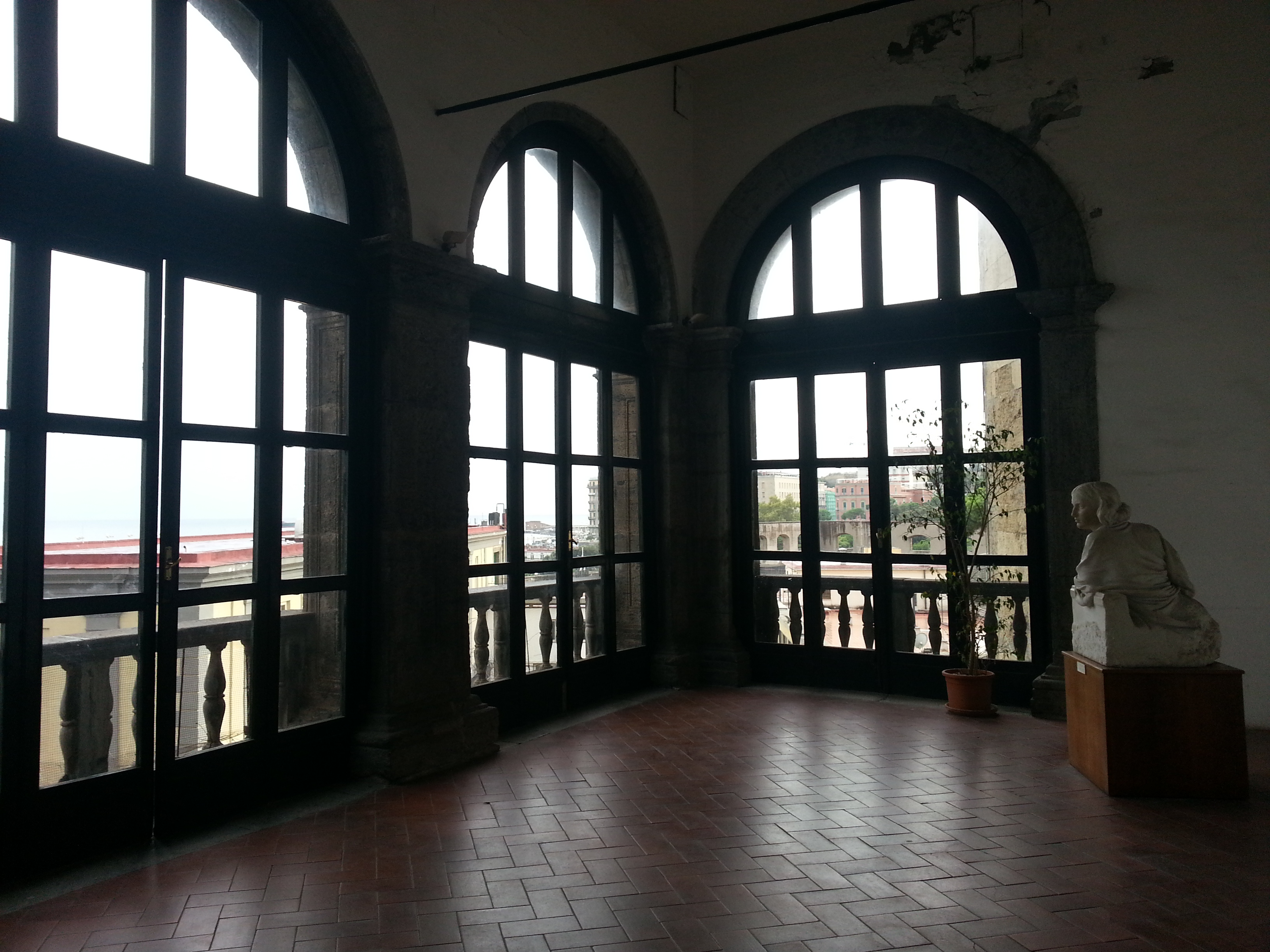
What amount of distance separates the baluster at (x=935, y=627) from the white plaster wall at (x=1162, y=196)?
3.08ft

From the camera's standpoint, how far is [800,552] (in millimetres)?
7523

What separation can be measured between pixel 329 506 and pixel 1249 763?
5277mm

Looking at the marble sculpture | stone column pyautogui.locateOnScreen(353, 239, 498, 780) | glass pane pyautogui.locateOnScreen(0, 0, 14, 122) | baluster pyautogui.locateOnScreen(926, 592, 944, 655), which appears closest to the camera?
glass pane pyautogui.locateOnScreen(0, 0, 14, 122)

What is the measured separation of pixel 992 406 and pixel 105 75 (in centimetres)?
577

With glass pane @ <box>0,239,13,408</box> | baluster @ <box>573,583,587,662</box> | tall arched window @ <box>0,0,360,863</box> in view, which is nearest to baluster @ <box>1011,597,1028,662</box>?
baluster @ <box>573,583,587,662</box>

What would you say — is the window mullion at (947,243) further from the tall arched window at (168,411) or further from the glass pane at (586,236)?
the tall arched window at (168,411)

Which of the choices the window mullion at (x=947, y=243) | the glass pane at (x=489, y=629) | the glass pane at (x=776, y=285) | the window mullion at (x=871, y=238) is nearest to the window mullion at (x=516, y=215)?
the glass pane at (x=489, y=629)

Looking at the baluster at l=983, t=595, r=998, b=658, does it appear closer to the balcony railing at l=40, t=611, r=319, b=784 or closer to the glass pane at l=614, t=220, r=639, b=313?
the glass pane at l=614, t=220, r=639, b=313

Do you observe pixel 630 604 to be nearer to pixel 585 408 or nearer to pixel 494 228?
pixel 585 408

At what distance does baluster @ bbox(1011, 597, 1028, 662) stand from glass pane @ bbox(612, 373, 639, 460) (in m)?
3.06

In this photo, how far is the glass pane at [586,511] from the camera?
6.77 metres

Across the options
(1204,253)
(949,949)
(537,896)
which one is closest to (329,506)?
(537,896)

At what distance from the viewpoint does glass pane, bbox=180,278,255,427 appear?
14.1 ft

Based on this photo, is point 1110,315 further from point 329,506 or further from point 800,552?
point 329,506
